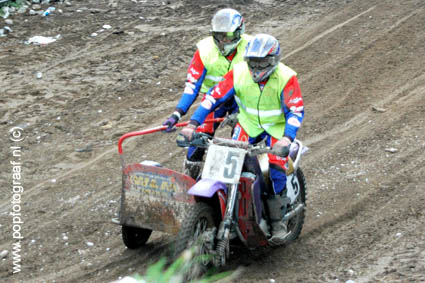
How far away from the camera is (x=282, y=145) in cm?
597

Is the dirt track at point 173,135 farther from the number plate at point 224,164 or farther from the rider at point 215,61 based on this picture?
the rider at point 215,61

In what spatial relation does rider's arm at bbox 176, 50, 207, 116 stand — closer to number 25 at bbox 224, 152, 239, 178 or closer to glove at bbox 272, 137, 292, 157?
number 25 at bbox 224, 152, 239, 178

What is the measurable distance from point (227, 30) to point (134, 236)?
97.0 inches

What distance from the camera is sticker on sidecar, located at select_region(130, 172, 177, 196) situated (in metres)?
6.46

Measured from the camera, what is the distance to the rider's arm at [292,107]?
629 centimetres

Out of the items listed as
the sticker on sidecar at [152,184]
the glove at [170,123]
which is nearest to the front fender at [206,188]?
the sticker on sidecar at [152,184]

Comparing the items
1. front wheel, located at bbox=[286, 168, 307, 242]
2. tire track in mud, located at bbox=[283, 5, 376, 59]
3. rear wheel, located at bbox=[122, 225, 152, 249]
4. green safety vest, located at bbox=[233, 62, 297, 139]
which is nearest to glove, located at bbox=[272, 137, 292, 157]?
green safety vest, located at bbox=[233, 62, 297, 139]

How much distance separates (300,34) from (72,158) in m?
6.86

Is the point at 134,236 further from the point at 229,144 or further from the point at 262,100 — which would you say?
the point at 262,100

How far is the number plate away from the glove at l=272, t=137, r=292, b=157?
0.98ft

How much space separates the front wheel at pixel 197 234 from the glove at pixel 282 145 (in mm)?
850

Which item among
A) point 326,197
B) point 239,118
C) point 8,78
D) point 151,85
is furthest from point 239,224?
point 8,78

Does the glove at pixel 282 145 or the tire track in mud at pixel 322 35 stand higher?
the glove at pixel 282 145

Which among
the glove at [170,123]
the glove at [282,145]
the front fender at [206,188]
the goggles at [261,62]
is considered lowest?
the front fender at [206,188]
